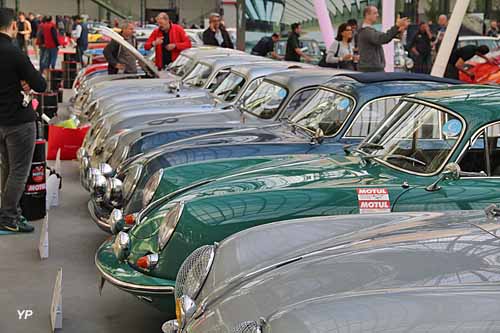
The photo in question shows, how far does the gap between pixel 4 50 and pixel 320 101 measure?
2828 millimetres

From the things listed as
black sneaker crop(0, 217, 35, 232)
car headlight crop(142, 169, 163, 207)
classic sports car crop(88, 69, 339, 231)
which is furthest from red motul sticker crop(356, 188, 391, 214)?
black sneaker crop(0, 217, 35, 232)

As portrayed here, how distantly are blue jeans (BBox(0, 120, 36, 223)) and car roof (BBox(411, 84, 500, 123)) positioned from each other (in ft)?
11.9

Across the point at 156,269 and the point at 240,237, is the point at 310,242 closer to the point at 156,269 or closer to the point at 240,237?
the point at 240,237

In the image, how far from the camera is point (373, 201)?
507cm

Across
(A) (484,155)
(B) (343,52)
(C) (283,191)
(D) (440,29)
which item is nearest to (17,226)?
(C) (283,191)

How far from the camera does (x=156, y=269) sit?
507cm

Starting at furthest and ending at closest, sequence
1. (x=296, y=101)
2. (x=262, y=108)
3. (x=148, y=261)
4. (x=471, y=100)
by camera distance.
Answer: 1. (x=262, y=108)
2. (x=296, y=101)
3. (x=471, y=100)
4. (x=148, y=261)

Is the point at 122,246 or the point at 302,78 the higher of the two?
the point at 302,78

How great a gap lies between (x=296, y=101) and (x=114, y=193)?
7.78 ft

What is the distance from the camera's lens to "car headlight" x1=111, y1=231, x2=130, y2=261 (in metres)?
5.40

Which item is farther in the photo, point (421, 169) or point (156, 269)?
point (421, 169)

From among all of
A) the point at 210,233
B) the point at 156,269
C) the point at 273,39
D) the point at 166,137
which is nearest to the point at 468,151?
the point at 210,233

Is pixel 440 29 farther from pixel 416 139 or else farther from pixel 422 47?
pixel 416 139

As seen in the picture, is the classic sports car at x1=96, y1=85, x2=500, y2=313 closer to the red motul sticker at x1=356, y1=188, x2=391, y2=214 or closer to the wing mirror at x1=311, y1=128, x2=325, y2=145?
the red motul sticker at x1=356, y1=188, x2=391, y2=214
